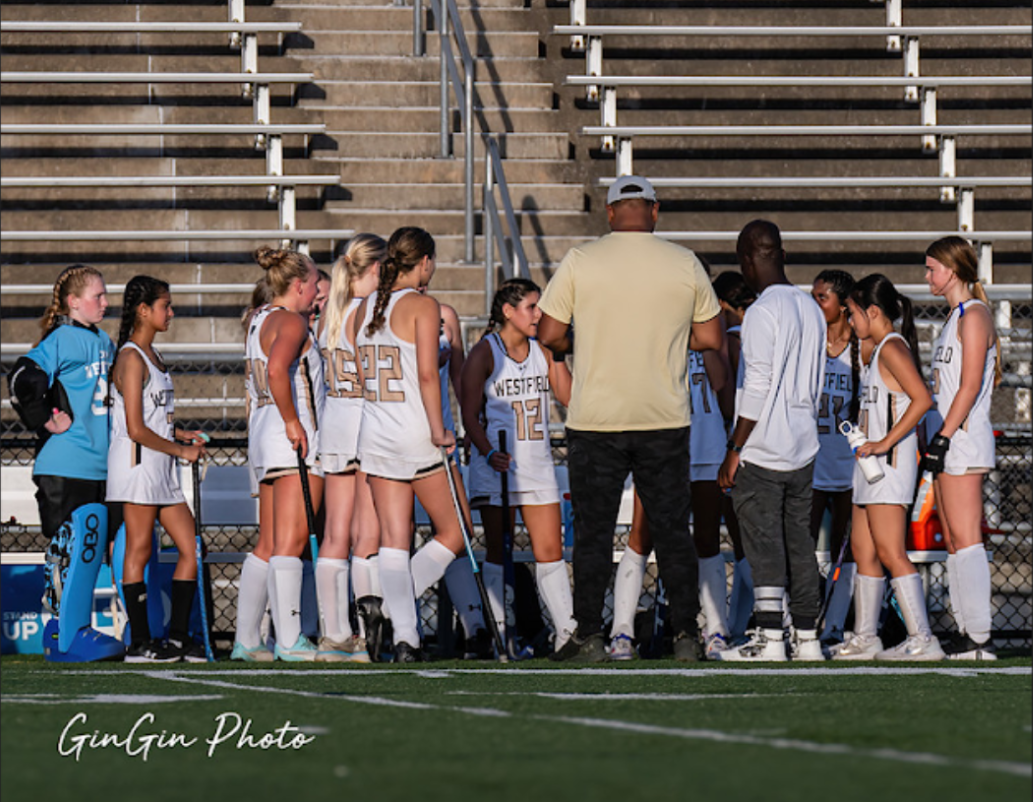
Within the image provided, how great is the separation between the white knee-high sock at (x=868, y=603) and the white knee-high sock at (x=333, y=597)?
6.80 feet

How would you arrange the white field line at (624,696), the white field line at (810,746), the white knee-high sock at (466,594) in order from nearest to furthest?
the white field line at (810,746)
the white field line at (624,696)
the white knee-high sock at (466,594)

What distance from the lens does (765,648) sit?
6.96m

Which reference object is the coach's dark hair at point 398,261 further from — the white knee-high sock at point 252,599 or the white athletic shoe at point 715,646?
the white athletic shoe at point 715,646

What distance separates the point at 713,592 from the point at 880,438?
93cm

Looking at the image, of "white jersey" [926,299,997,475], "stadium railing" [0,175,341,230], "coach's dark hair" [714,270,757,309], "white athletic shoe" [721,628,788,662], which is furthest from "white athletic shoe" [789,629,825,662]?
"stadium railing" [0,175,341,230]

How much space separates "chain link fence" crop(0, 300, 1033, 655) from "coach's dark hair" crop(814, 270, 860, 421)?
0.86 metres

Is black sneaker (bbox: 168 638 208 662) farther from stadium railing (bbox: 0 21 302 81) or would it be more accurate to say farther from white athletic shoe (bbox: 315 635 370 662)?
stadium railing (bbox: 0 21 302 81)

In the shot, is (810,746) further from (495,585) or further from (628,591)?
(495,585)

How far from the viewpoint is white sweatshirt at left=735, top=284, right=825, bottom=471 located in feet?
23.0

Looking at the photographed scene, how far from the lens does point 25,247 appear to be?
13.0 meters

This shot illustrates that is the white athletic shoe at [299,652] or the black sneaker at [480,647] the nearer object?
the white athletic shoe at [299,652]

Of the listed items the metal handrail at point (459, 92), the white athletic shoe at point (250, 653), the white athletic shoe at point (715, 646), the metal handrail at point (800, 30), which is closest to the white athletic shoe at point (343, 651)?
the white athletic shoe at point (250, 653)

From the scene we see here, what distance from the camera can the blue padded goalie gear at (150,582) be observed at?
25.8 ft

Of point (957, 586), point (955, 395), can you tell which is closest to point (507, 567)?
point (957, 586)
